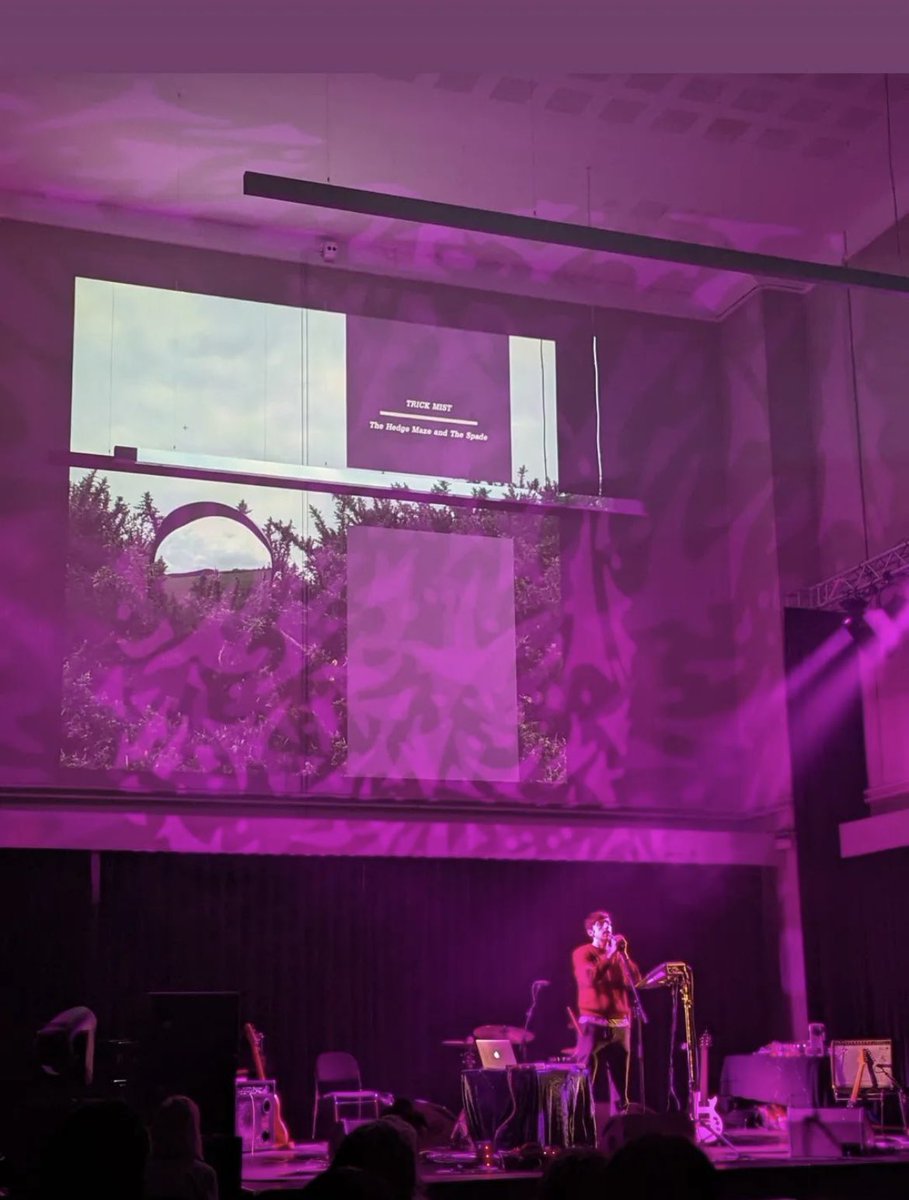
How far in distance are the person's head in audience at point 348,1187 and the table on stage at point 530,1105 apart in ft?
20.4

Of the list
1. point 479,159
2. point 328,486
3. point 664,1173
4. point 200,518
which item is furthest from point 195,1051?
point 479,159

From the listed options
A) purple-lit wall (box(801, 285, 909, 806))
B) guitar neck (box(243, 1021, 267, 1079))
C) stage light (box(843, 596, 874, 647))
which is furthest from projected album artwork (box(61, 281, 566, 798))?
purple-lit wall (box(801, 285, 909, 806))

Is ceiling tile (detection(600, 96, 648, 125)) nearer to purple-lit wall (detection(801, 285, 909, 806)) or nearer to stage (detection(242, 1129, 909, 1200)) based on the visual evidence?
purple-lit wall (detection(801, 285, 909, 806))

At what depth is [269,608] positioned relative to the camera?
32.5ft

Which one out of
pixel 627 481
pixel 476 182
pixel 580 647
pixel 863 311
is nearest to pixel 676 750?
pixel 580 647

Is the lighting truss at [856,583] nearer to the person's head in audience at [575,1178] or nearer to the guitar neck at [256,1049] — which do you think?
the guitar neck at [256,1049]

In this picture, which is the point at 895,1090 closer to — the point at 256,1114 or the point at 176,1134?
the point at 256,1114

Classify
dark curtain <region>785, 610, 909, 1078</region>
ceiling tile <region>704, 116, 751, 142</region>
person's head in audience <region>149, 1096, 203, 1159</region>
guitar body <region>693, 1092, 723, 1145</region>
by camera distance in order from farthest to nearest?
dark curtain <region>785, 610, 909, 1078</region> → ceiling tile <region>704, 116, 751, 142</region> → guitar body <region>693, 1092, 723, 1145</region> → person's head in audience <region>149, 1096, 203, 1159</region>

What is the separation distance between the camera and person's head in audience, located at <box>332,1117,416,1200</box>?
7.40 ft

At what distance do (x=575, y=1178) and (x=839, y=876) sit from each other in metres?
8.81

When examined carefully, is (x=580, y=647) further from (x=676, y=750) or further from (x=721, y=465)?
(x=721, y=465)

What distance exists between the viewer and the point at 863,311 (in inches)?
428

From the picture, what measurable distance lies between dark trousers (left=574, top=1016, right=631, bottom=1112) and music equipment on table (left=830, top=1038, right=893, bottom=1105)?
1.53 meters

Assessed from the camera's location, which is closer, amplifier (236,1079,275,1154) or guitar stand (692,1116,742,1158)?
guitar stand (692,1116,742,1158)
